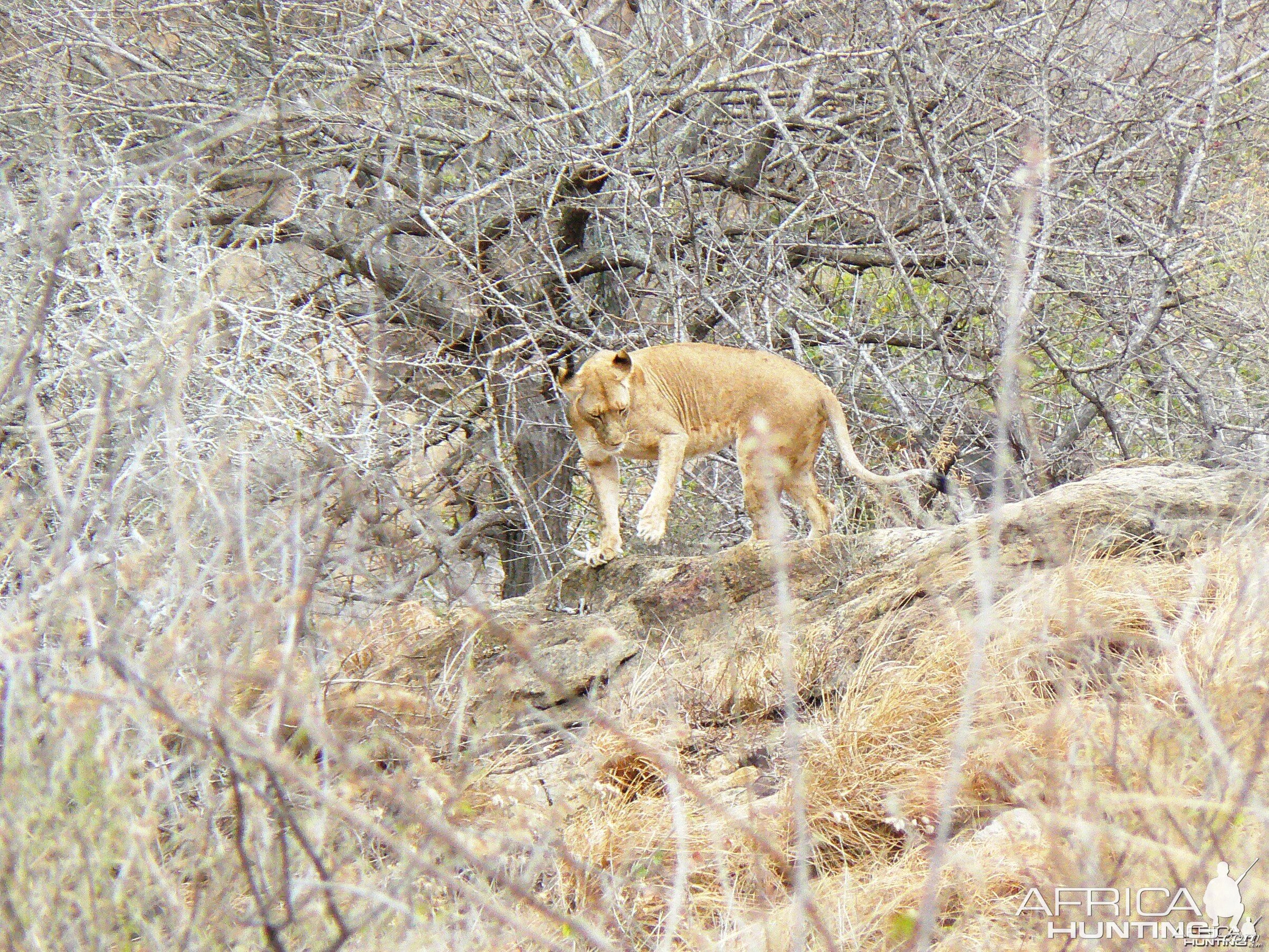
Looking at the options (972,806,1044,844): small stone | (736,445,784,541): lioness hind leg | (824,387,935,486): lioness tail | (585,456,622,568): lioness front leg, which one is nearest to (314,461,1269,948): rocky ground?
(972,806,1044,844): small stone

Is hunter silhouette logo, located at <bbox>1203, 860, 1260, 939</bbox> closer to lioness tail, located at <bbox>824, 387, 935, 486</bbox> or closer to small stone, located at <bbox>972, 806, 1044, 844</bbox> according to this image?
small stone, located at <bbox>972, 806, 1044, 844</bbox>

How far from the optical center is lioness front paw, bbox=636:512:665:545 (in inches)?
238

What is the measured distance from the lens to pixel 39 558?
392 centimetres

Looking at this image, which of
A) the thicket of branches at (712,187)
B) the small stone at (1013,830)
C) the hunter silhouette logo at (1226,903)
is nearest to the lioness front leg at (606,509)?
the thicket of branches at (712,187)

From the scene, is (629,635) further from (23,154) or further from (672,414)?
(23,154)

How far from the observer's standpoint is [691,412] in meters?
6.42

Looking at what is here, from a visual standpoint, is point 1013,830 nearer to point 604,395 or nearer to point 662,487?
point 662,487

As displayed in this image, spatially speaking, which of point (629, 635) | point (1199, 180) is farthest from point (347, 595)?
point (1199, 180)

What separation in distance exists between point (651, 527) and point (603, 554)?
403 millimetres

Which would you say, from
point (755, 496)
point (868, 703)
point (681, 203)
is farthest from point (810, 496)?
point (868, 703)

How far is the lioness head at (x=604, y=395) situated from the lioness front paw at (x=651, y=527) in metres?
0.48

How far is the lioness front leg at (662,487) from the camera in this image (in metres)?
6.07

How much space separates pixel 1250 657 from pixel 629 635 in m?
2.55

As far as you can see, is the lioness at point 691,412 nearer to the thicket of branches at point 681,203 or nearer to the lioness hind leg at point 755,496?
the lioness hind leg at point 755,496
